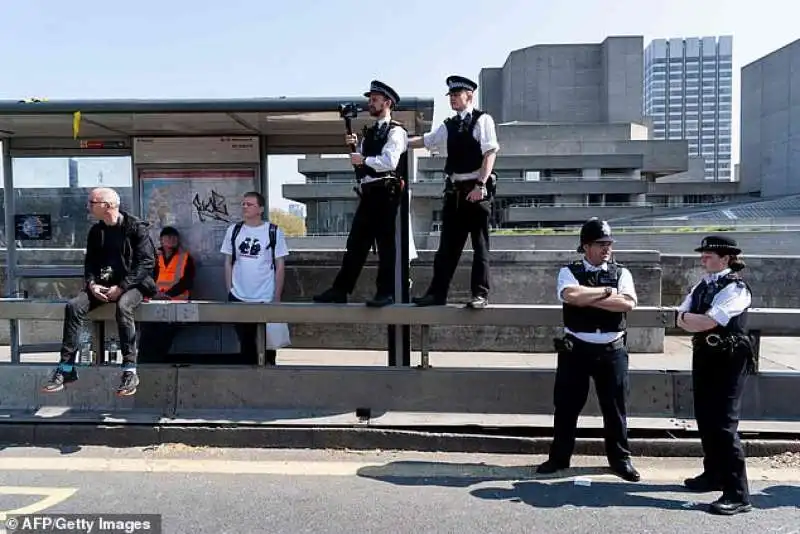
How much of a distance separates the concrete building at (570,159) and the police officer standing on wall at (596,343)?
42437 mm

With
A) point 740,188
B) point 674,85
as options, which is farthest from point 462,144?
point 674,85

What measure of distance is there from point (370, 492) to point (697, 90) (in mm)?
138066

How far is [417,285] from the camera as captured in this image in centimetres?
962

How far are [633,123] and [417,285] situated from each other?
7861 centimetres

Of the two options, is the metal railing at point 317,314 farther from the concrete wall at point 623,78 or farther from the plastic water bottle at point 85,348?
the concrete wall at point 623,78

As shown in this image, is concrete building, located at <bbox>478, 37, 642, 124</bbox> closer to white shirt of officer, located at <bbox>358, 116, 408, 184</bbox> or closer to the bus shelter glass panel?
the bus shelter glass panel

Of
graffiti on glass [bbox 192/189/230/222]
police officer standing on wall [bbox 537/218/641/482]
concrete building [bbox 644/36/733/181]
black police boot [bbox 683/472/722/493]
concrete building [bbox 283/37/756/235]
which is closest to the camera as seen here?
black police boot [bbox 683/472/722/493]

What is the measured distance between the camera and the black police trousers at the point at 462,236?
5895mm

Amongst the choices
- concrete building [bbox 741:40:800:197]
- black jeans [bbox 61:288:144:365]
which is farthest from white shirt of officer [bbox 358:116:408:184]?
concrete building [bbox 741:40:800:197]

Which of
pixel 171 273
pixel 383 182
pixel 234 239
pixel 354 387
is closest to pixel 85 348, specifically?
pixel 171 273

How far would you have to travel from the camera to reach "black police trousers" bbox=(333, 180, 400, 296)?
6011 millimetres

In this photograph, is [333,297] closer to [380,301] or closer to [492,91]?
[380,301]

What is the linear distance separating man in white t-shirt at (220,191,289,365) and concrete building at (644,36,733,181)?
131 metres

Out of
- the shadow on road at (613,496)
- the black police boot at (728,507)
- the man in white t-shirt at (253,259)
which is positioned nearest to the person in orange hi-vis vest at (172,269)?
the man in white t-shirt at (253,259)
